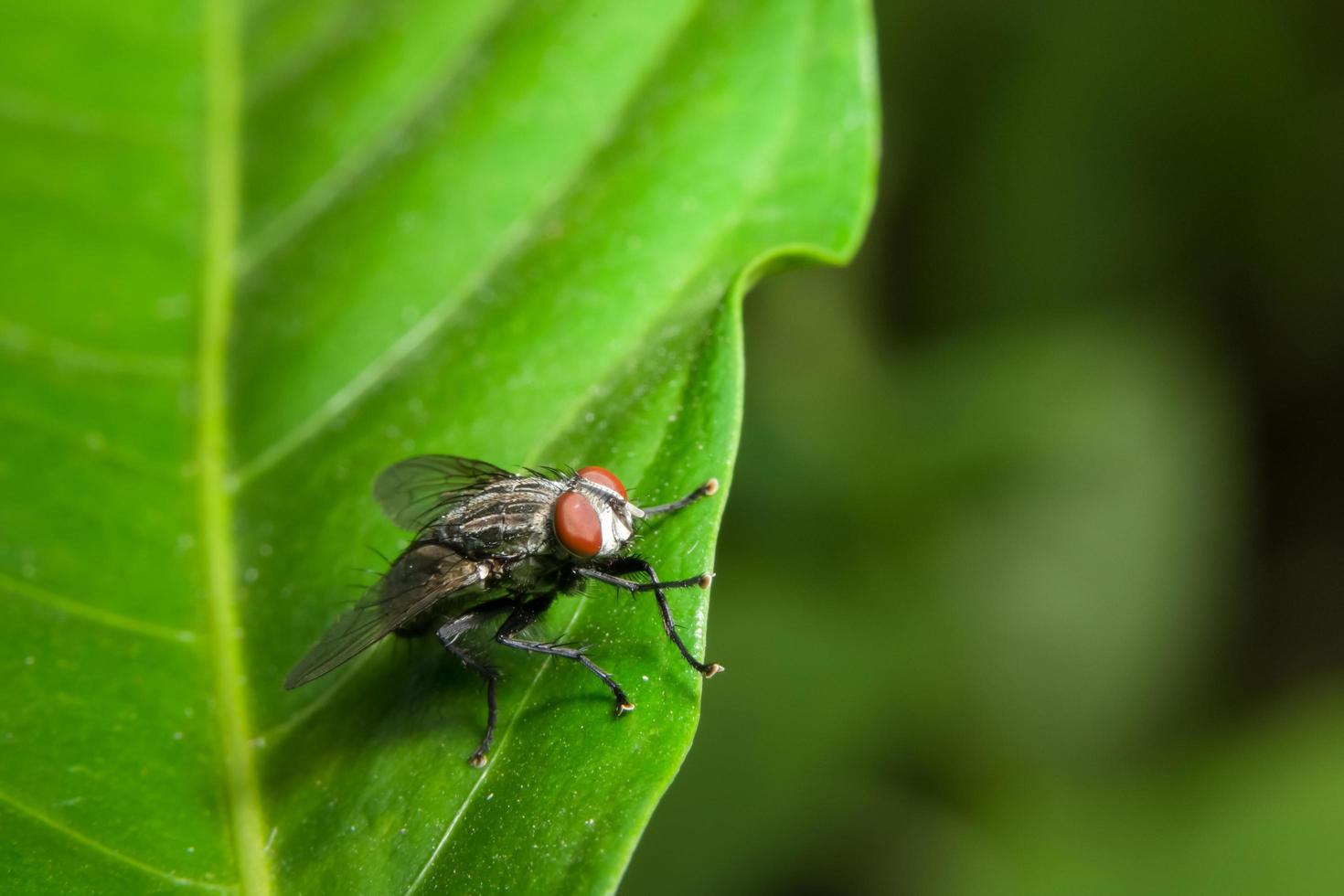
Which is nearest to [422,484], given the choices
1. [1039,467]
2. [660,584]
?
[660,584]

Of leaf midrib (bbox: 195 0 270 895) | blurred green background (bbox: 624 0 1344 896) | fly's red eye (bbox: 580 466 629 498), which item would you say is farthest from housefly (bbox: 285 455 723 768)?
blurred green background (bbox: 624 0 1344 896)

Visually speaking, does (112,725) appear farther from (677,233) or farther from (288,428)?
(677,233)

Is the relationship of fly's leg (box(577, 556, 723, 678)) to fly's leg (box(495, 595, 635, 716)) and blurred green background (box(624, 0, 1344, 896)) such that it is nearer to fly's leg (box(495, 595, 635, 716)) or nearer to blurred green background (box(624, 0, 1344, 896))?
fly's leg (box(495, 595, 635, 716))

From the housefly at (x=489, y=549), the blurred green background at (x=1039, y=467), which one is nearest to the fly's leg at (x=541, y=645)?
the housefly at (x=489, y=549)

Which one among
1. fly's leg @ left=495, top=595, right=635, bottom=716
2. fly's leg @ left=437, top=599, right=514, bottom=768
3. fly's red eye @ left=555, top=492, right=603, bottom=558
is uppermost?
fly's red eye @ left=555, top=492, right=603, bottom=558

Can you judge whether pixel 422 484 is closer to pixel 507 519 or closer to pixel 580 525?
pixel 507 519

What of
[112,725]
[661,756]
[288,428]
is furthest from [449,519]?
[661,756]
